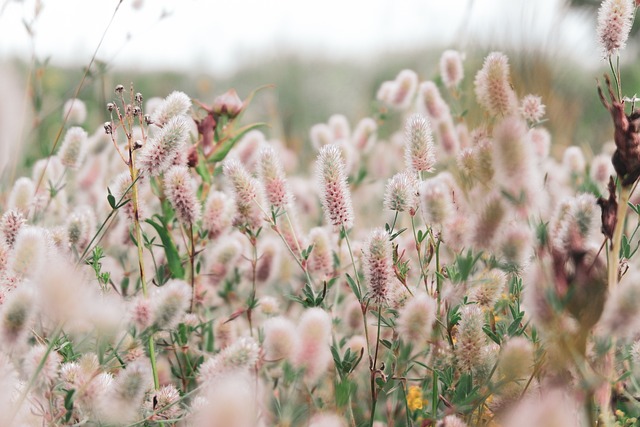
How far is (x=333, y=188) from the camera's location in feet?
3.50

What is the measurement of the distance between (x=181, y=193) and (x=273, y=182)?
0.50 feet

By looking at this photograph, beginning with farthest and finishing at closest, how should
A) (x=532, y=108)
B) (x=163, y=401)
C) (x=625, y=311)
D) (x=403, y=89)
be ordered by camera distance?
(x=403, y=89) → (x=532, y=108) → (x=163, y=401) → (x=625, y=311)

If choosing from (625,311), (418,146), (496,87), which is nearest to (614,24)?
(496,87)

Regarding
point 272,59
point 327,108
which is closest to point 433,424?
point 327,108

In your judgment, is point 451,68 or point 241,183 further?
point 451,68

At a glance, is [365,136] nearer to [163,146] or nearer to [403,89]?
[403,89]

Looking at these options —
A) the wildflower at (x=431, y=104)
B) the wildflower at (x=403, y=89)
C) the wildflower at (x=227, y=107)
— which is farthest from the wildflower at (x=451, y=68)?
the wildflower at (x=227, y=107)

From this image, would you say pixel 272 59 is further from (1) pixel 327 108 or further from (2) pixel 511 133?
(2) pixel 511 133

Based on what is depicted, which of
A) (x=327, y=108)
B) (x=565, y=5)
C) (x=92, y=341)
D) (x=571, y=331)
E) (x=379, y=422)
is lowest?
(x=327, y=108)

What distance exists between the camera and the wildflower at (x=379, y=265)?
1.00m

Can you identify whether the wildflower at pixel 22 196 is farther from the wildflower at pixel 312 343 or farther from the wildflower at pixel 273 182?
the wildflower at pixel 312 343

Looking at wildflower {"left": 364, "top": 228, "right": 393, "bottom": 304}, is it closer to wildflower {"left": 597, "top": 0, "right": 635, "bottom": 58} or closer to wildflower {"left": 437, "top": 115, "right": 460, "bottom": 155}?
wildflower {"left": 597, "top": 0, "right": 635, "bottom": 58}

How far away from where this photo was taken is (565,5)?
4.81 feet

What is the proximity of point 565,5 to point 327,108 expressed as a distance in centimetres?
540
